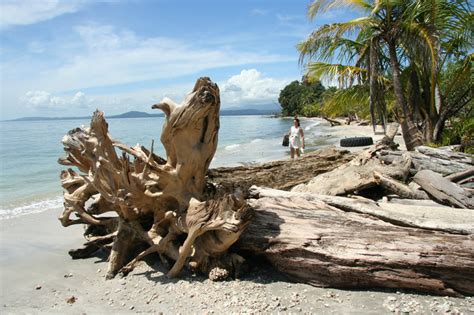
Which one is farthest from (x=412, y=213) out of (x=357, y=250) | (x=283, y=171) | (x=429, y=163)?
(x=283, y=171)

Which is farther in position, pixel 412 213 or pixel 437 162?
pixel 437 162

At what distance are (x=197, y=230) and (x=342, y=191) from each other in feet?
10.3

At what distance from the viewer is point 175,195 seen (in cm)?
496

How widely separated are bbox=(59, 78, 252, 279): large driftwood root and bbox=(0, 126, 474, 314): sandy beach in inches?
10.0

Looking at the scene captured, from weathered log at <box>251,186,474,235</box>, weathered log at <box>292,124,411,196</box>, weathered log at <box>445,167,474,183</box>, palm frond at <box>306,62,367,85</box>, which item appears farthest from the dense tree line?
weathered log at <box>251,186,474,235</box>

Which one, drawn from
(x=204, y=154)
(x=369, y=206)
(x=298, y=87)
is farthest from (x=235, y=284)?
(x=298, y=87)

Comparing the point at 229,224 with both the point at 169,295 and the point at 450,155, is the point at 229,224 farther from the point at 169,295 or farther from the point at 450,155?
the point at 450,155

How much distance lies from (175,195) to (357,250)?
94.0 inches

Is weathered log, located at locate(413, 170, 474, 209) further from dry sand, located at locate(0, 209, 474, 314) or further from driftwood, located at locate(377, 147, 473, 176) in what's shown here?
dry sand, located at locate(0, 209, 474, 314)

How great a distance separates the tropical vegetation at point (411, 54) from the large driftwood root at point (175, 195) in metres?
8.68

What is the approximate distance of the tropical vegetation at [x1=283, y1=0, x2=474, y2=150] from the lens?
1091 cm

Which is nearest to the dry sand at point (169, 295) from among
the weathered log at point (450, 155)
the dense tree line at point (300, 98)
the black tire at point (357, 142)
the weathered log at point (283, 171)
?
the weathered log at point (283, 171)

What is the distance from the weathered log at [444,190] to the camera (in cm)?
577

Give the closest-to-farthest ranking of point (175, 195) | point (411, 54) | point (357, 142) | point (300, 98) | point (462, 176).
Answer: point (175, 195) < point (462, 176) < point (411, 54) < point (357, 142) < point (300, 98)
